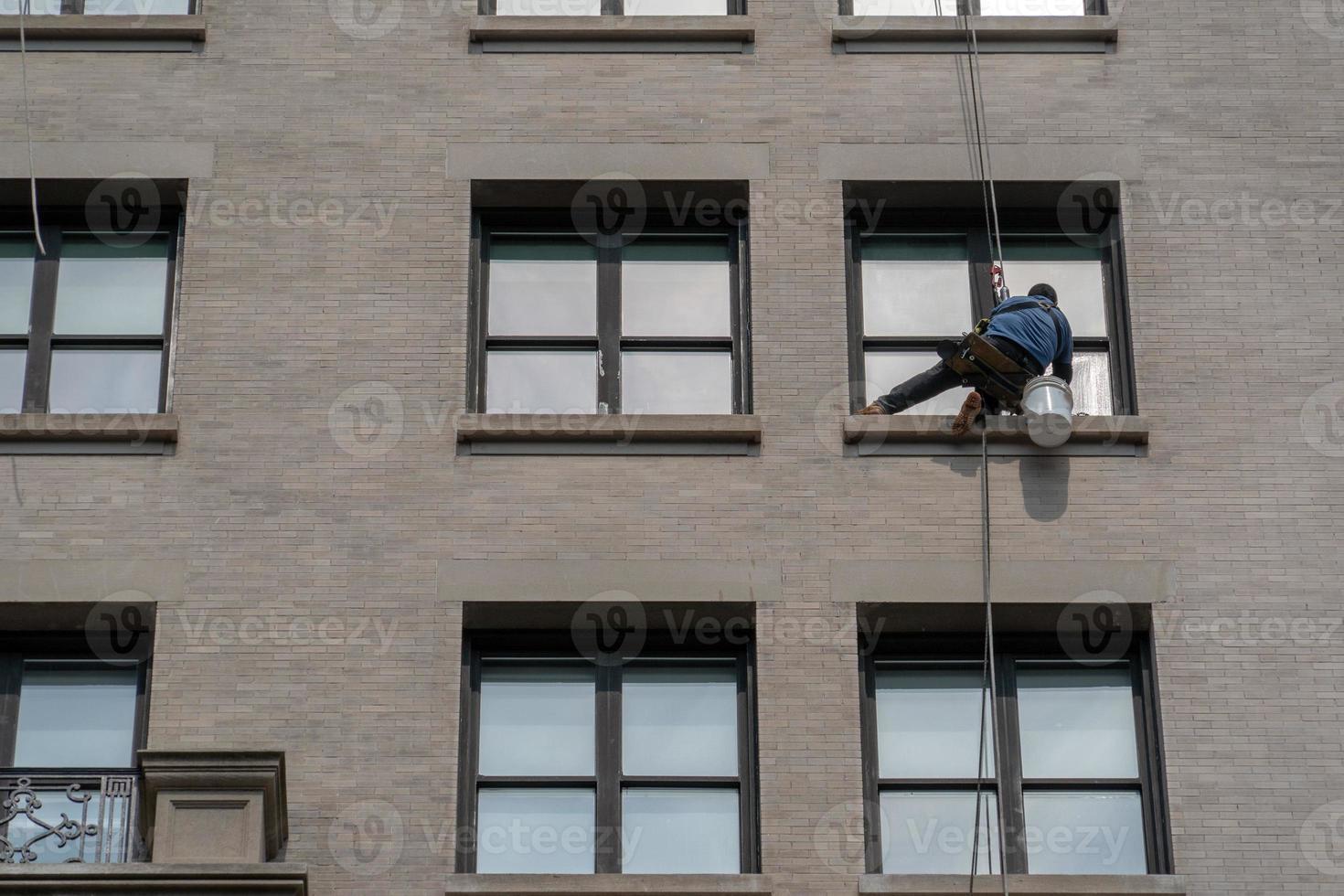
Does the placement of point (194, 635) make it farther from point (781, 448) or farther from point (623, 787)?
point (781, 448)

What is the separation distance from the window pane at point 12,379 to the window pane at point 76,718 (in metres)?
2.11

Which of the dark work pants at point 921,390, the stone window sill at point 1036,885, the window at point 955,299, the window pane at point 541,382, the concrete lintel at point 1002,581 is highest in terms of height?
the window at point 955,299

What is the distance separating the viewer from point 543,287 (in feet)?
60.5

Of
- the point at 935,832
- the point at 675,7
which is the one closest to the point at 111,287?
the point at 675,7

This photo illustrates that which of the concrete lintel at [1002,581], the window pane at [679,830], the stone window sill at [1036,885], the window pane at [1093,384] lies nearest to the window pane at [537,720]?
the window pane at [679,830]

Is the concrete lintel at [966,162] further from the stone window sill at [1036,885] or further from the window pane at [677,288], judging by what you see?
the stone window sill at [1036,885]

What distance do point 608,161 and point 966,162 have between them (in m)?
2.82

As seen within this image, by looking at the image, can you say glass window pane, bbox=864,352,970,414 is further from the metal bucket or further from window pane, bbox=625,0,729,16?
window pane, bbox=625,0,729,16

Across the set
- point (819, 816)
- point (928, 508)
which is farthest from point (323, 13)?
point (819, 816)

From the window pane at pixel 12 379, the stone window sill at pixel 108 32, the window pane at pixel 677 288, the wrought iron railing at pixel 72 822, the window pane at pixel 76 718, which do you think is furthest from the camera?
the stone window sill at pixel 108 32

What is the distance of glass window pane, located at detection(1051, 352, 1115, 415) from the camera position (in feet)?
58.9

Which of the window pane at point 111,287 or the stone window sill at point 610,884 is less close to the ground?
the window pane at point 111,287

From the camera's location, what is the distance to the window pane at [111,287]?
59.7ft

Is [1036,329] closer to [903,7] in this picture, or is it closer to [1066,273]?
[1066,273]
